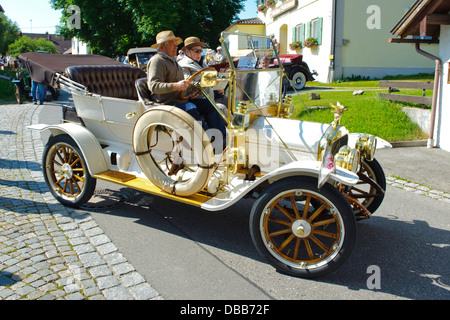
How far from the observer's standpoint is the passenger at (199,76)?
14.2 feet

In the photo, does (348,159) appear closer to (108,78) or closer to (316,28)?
(108,78)

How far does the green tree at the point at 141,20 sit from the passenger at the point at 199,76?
2110cm

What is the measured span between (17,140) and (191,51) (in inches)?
222

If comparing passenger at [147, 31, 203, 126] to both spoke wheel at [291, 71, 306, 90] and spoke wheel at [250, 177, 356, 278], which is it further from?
spoke wheel at [291, 71, 306, 90]

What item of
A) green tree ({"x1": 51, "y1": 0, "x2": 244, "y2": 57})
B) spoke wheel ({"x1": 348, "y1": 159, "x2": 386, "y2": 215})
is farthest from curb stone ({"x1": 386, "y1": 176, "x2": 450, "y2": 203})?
green tree ({"x1": 51, "y1": 0, "x2": 244, "y2": 57})

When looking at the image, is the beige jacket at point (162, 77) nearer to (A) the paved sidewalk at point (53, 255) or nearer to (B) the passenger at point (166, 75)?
(B) the passenger at point (166, 75)

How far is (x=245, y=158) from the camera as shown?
3818mm

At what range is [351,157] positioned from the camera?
3389 mm

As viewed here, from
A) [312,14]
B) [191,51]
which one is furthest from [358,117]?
[312,14]

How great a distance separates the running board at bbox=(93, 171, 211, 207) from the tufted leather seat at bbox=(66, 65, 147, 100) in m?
1.34

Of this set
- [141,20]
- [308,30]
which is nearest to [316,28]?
[308,30]

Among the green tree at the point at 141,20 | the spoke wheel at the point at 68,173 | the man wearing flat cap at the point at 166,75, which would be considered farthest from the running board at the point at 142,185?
the green tree at the point at 141,20

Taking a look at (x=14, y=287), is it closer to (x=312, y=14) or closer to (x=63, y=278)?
(x=63, y=278)

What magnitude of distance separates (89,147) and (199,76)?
1.51 m
